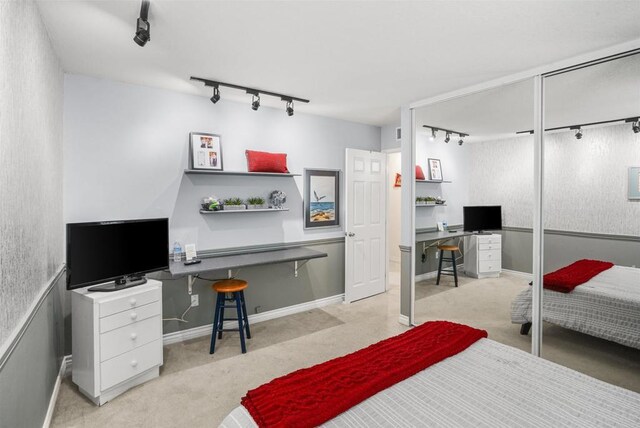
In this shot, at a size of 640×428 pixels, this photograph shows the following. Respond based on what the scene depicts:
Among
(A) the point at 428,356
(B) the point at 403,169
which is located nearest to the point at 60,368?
(A) the point at 428,356

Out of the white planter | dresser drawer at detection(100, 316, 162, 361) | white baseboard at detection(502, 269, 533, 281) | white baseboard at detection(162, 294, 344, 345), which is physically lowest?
white baseboard at detection(162, 294, 344, 345)

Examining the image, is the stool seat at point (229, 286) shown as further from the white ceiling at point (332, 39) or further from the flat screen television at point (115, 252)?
the white ceiling at point (332, 39)

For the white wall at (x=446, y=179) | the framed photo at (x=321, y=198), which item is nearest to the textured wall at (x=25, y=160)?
the framed photo at (x=321, y=198)

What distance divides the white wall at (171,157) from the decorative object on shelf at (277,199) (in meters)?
0.08

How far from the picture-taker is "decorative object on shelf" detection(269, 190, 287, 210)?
12.6ft

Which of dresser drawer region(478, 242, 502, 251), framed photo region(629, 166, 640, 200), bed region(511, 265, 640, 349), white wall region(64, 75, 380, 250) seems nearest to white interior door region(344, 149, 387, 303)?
white wall region(64, 75, 380, 250)

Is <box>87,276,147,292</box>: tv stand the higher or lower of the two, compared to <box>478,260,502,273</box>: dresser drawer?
lower

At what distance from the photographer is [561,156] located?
258cm

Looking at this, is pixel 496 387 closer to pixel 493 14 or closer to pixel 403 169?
pixel 493 14

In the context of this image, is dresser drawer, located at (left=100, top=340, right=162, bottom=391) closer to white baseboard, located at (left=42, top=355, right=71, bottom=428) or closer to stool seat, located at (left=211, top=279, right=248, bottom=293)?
white baseboard, located at (left=42, top=355, right=71, bottom=428)

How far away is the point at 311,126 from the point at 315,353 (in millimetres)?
2706

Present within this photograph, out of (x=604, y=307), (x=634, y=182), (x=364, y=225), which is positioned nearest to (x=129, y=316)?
(x=364, y=225)

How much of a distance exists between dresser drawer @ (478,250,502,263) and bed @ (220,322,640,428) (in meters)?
1.46

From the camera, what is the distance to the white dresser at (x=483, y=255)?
3.05 meters
